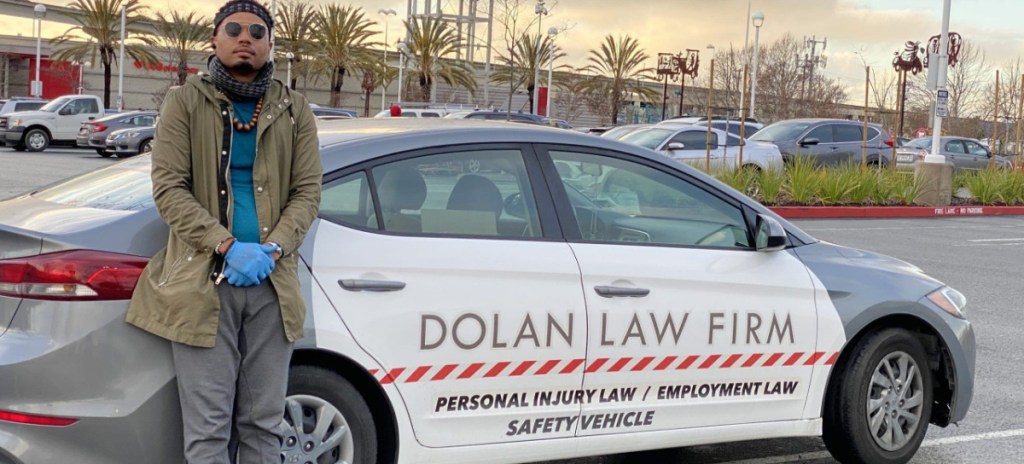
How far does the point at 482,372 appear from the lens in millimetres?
4293

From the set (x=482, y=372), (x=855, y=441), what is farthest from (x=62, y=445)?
(x=855, y=441)

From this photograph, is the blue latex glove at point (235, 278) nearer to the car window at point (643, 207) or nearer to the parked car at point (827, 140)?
the car window at point (643, 207)

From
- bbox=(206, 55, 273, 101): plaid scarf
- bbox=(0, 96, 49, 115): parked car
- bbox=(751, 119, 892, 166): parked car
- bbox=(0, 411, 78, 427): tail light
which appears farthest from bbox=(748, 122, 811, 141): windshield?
bbox=(0, 96, 49, 115): parked car

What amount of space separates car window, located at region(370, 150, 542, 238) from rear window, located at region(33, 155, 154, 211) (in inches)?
32.0

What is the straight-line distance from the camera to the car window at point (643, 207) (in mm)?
4789

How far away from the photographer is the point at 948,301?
18.3 ft

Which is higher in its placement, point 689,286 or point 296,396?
point 689,286

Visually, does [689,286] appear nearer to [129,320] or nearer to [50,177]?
[129,320]

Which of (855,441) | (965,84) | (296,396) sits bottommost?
(855,441)

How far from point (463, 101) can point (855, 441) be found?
76.0 m

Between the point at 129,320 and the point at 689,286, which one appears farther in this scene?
the point at 689,286

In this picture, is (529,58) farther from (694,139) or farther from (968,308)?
(968,308)

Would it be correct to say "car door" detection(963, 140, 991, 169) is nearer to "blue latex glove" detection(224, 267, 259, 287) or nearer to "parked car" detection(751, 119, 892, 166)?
"parked car" detection(751, 119, 892, 166)

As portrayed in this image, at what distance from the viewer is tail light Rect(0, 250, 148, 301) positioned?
3594 millimetres
